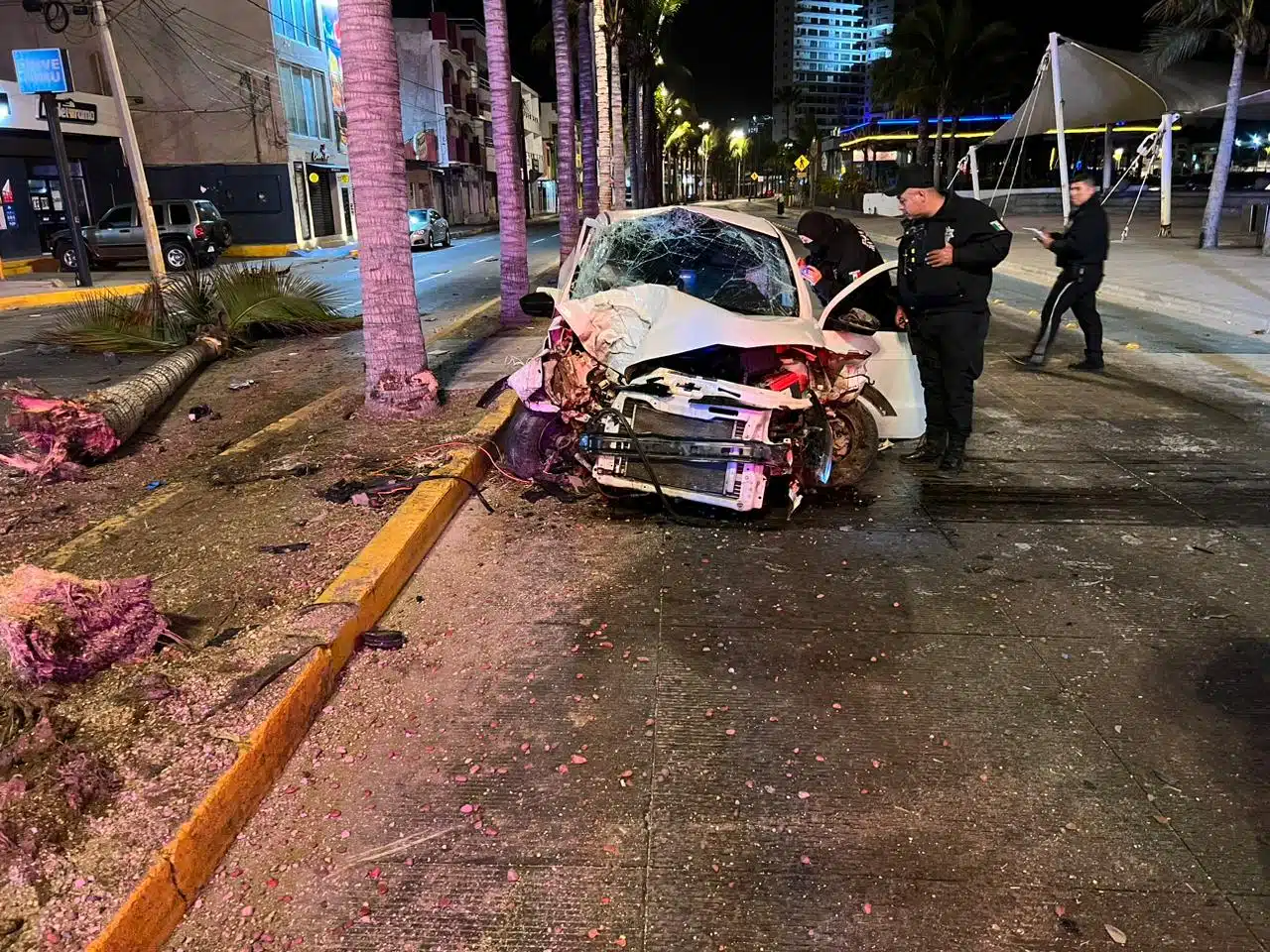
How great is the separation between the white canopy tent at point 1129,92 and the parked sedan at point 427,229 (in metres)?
19.1

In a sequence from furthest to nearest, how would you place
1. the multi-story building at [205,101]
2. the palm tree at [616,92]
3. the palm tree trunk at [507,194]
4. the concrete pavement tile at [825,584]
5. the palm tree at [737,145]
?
the palm tree at [737,145] < the multi-story building at [205,101] < the palm tree at [616,92] < the palm tree trunk at [507,194] < the concrete pavement tile at [825,584]

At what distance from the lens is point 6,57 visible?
3036 cm

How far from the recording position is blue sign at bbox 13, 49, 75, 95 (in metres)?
18.2

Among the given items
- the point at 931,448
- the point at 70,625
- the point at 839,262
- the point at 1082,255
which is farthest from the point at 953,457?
the point at 70,625

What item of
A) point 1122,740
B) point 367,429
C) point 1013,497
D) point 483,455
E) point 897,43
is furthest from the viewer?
point 897,43

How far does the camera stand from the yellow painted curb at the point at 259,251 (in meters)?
31.4

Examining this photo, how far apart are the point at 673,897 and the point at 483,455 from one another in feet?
13.4

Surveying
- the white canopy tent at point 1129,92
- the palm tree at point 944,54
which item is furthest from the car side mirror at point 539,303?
the palm tree at point 944,54

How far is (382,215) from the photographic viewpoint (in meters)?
6.55

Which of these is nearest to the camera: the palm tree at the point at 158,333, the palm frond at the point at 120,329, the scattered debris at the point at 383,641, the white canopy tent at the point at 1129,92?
the scattered debris at the point at 383,641

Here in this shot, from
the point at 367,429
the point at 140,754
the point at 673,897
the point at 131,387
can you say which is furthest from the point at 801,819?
the point at 131,387

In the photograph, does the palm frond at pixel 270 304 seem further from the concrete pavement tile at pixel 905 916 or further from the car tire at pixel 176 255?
the car tire at pixel 176 255

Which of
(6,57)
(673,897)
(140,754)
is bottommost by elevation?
(673,897)

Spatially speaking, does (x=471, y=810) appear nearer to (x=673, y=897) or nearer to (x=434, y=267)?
(x=673, y=897)
